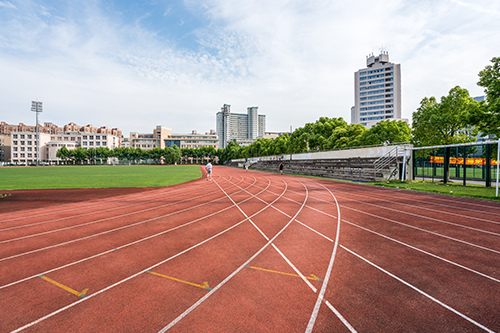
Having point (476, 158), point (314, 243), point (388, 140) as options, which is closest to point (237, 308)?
point (314, 243)

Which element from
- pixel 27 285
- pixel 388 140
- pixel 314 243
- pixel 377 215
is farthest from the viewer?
pixel 388 140

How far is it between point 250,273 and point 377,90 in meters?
109

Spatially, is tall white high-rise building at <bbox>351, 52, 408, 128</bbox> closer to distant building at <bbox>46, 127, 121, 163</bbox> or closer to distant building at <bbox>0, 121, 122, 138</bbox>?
distant building at <bbox>46, 127, 121, 163</bbox>

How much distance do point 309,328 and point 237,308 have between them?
1058mm

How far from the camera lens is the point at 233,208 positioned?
32.7ft

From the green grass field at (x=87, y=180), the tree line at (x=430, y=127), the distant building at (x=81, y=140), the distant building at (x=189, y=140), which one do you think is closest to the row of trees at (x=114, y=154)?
the distant building at (x=81, y=140)

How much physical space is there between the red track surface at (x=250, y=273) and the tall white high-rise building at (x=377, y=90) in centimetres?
9616

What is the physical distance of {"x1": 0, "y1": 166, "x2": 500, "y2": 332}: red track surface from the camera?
3117 mm

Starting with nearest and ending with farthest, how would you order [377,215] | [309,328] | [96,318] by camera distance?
1. [309,328]
2. [96,318]
3. [377,215]

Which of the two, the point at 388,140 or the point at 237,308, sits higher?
the point at 388,140

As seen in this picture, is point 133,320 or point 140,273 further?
point 140,273

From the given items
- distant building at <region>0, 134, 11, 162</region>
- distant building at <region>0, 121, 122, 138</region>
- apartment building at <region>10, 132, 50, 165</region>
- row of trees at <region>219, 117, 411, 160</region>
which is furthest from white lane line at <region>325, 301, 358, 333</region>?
distant building at <region>0, 134, 11, 162</region>

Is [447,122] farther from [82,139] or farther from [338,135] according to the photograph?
[82,139]

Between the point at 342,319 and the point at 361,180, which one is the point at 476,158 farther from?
the point at 342,319
